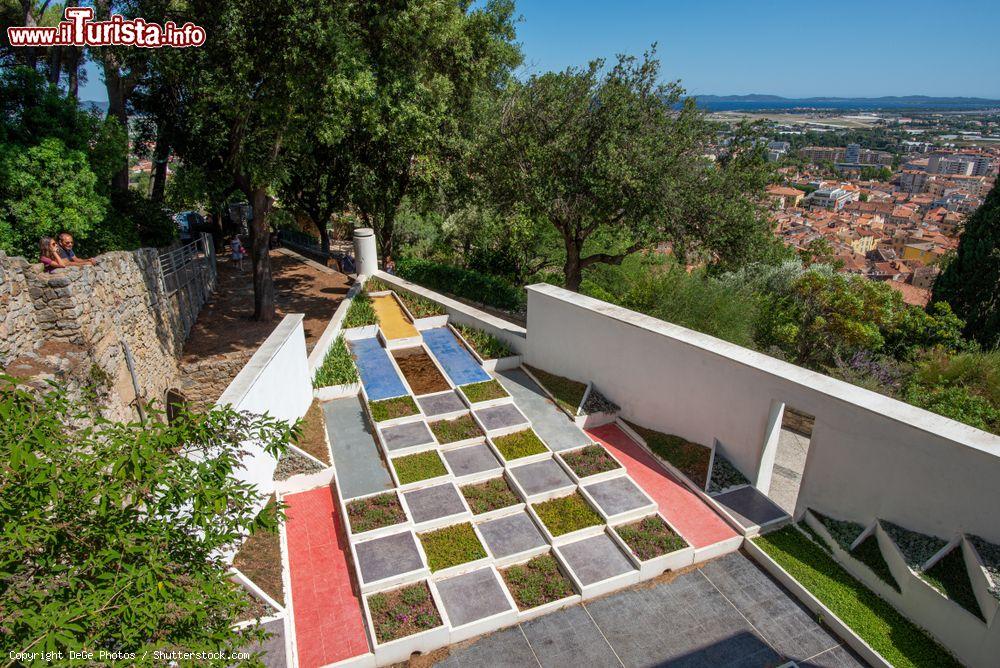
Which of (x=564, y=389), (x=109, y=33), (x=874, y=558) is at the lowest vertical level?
(x=874, y=558)

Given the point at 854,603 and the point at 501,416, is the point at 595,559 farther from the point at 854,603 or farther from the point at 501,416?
the point at 501,416

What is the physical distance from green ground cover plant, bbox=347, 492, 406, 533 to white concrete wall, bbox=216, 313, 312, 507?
58.2 inches

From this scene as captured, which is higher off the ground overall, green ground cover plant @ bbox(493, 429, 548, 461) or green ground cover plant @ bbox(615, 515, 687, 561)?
green ground cover plant @ bbox(493, 429, 548, 461)

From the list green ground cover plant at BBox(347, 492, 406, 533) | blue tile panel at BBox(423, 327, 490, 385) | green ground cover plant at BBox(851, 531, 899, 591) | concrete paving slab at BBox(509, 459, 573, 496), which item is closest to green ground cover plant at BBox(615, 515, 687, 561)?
concrete paving slab at BBox(509, 459, 573, 496)

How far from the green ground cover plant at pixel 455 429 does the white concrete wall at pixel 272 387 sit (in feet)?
9.04

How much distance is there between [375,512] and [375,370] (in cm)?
487

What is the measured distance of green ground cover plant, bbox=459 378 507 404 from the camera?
38.6 ft

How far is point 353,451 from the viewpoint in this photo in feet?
33.7

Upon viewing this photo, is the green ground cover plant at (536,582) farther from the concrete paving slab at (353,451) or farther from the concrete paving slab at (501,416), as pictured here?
the concrete paving slab at (501,416)

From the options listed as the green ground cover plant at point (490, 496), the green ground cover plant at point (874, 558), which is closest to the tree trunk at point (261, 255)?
the green ground cover plant at point (490, 496)

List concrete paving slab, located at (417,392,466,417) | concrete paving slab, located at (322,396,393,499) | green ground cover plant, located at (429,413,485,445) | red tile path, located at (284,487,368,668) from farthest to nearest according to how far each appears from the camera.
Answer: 1. concrete paving slab, located at (417,392,466,417)
2. green ground cover plant, located at (429,413,485,445)
3. concrete paving slab, located at (322,396,393,499)
4. red tile path, located at (284,487,368,668)

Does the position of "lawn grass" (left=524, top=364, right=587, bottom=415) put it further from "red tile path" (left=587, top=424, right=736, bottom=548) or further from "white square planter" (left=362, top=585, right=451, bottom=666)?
"white square planter" (left=362, top=585, right=451, bottom=666)

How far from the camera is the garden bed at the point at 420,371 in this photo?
12369mm

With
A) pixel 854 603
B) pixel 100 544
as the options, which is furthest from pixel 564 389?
pixel 100 544
